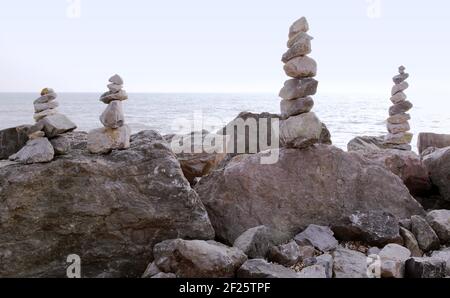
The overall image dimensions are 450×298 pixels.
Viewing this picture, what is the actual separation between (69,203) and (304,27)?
4.47m

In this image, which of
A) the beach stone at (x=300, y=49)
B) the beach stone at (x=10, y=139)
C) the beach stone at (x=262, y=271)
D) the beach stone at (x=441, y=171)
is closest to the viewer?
the beach stone at (x=262, y=271)

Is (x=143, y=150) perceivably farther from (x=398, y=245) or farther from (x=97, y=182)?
(x=398, y=245)

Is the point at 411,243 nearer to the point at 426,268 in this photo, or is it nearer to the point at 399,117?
the point at 426,268

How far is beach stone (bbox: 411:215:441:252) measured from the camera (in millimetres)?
6145

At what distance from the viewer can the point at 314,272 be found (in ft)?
16.5

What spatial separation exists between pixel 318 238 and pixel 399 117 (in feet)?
29.5

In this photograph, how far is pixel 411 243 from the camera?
5.99 metres

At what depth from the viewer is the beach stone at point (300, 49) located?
6.78 meters

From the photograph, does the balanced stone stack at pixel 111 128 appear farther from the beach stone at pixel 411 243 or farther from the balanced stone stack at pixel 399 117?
the balanced stone stack at pixel 399 117

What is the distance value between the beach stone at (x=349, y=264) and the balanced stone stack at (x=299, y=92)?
75.8 inches

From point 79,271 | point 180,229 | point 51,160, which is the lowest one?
point 79,271

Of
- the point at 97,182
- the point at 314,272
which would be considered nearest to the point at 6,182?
the point at 97,182

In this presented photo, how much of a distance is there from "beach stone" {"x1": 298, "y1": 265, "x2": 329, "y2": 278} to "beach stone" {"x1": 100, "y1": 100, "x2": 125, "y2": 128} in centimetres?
301

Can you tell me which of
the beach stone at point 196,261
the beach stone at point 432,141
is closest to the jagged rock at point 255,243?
the beach stone at point 196,261
